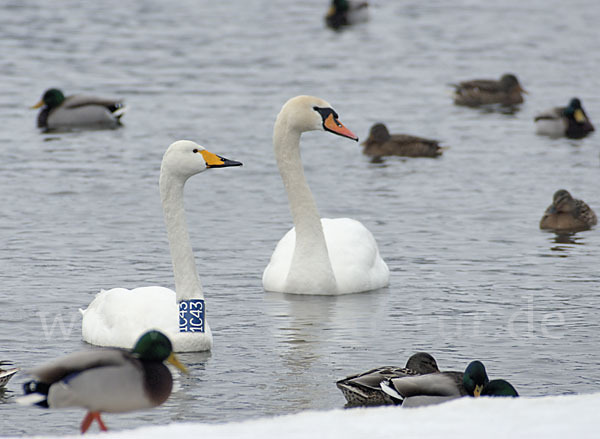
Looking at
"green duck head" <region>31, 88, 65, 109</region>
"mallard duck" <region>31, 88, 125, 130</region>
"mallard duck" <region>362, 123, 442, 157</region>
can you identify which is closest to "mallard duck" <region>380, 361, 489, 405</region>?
"mallard duck" <region>362, 123, 442, 157</region>

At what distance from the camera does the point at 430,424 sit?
284 inches

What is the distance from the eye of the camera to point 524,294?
40.9 ft

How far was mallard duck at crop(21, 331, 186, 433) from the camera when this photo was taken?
7.09 metres

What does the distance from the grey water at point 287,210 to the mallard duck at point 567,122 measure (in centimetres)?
34

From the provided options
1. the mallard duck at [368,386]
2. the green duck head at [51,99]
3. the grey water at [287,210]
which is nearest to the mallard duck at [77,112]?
the green duck head at [51,99]

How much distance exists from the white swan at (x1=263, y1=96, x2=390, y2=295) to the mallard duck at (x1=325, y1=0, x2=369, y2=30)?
26.5 m

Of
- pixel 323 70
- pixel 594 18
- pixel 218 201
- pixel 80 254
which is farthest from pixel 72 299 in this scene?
pixel 594 18

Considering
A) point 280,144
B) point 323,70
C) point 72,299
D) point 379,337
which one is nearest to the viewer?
point 379,337

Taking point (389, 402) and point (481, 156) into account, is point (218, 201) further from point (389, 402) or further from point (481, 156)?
point (389, 402)

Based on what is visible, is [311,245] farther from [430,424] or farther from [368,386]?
[430,424]

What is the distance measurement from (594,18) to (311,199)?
28266mm

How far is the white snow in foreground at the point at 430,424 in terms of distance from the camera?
7.05 m

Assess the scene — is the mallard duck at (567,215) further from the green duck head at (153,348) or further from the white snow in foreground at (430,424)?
the green duck head at (153,348)

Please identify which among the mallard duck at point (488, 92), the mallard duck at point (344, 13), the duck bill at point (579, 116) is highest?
the mallard duck at point (344, 13)
